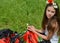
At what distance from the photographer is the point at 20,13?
6516mm

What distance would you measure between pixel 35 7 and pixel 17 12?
20.2 inches

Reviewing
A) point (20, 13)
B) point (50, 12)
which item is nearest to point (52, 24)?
point (50, 12)

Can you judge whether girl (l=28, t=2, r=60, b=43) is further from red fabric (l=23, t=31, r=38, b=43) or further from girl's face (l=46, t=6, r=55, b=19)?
red fabric (l=23, t=31, r=38, b=43)

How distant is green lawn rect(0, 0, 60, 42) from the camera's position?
609cm

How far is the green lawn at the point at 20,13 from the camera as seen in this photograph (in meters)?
6.09

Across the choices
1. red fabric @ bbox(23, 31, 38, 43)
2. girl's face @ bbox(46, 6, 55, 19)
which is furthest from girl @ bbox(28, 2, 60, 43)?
red fabric @ bbox(23, 31, 38, 43)

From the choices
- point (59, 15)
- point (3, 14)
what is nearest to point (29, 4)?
point (3, 14)

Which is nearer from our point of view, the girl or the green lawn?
the girl

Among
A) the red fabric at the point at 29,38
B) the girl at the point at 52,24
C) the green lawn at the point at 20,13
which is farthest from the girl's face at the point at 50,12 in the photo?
the green lawn at the point at 20,13

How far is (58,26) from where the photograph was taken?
454 centimetres

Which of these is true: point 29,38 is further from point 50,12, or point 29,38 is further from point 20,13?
point 20,13

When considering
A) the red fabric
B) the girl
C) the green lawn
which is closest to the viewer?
the red fabric

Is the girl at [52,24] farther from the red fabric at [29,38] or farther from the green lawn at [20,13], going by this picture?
the green lawn at [20,13]

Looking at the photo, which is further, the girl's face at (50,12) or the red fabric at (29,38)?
the girl's face at (50,12)
